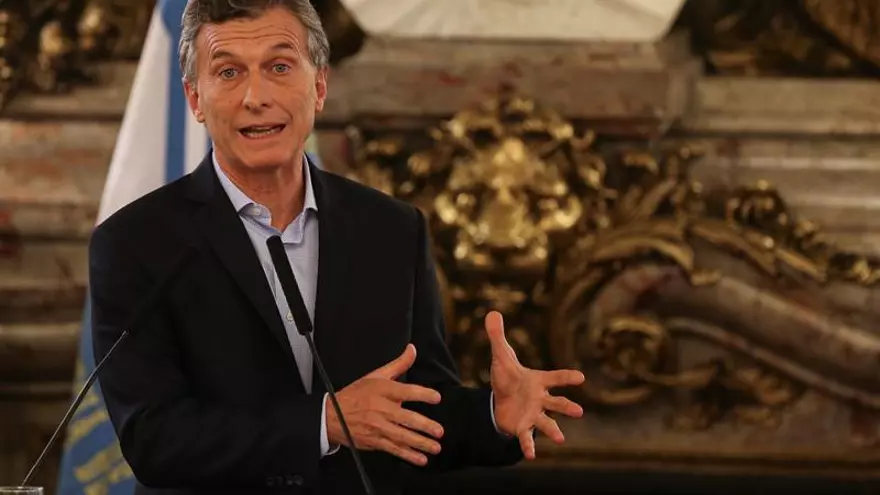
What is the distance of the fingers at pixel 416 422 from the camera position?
4.83 feet

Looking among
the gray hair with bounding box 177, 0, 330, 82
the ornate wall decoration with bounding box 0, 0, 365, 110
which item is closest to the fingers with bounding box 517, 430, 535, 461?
the gray hair with bounding box 177, 0, 330, 82

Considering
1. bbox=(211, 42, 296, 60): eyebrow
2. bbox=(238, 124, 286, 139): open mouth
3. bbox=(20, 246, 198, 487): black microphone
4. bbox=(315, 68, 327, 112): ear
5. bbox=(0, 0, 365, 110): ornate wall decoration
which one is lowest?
bbox=(20, 246, 198, 487): black microphone

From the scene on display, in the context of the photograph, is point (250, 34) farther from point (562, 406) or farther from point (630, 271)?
point (630, 271)

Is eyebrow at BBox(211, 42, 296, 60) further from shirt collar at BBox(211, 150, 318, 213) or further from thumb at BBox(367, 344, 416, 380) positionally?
thumb at BBox(367, 344, 416, 380)

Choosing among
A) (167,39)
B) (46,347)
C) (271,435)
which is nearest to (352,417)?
(271,435)

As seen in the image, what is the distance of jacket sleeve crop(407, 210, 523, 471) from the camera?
5.33 ft

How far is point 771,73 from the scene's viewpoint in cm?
330

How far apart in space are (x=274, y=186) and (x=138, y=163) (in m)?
1.27

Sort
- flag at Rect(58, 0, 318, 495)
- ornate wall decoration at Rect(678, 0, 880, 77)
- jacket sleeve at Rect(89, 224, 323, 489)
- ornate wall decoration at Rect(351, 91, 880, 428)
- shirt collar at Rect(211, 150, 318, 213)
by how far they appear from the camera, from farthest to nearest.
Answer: ornate wall decoration at Rect(678, 0, 880, 77), ornate wall decoration at Rect(351, 91, 880, 428), flag at Rect(58, 0, 318, 495), shirt collar at Rect(211, 150, 318, 213), jacket sleeve at Rect(89, 224, 323, 489)

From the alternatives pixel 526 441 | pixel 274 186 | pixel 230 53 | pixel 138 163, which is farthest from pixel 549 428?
pixel 138 163

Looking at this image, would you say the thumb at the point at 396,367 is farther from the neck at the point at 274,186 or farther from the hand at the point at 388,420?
A: the neck at the point at 274,186

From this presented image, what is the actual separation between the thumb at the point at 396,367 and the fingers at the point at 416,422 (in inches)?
1.5

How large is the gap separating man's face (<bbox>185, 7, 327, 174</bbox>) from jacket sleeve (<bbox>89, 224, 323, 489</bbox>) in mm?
147

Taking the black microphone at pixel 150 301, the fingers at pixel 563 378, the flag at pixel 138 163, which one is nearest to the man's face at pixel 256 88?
the black microphone at pixel 150 301
